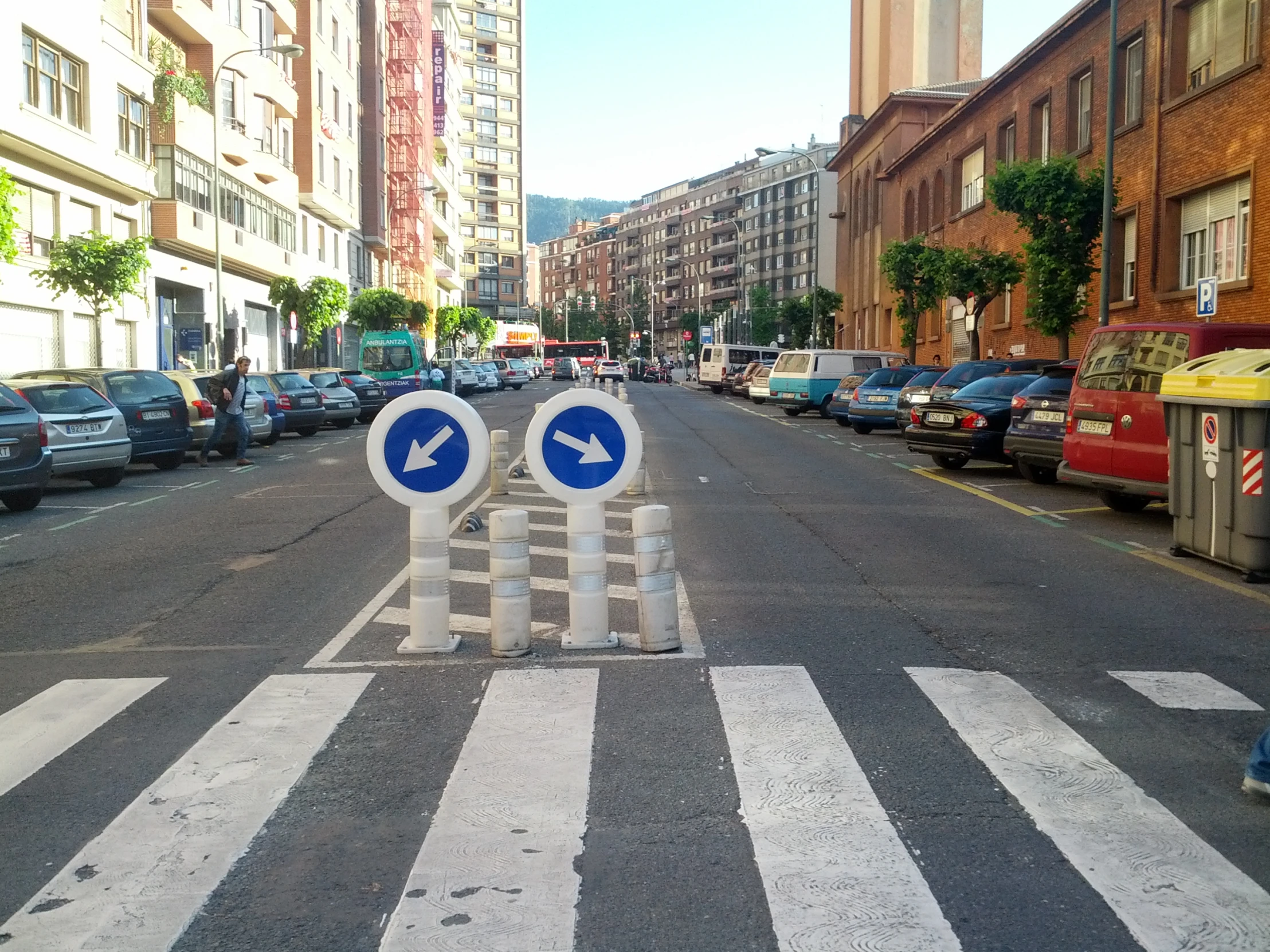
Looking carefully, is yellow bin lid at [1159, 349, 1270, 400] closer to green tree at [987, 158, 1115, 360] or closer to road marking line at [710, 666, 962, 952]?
road marking line at [710, 666, 962, 952]

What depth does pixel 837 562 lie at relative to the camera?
1024 cm

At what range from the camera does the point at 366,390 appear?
113 feet

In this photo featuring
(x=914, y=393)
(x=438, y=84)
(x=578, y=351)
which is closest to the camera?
(x=914, y=393)

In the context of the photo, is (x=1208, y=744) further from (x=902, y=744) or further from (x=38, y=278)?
(x=38, y=278)

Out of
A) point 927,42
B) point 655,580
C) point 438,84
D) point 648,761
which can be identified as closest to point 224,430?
point 655,580

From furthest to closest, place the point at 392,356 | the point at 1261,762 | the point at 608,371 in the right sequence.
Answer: the point at 608,371
the point at 392,356
the point at 1261,762

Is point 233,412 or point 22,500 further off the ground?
point 233,412

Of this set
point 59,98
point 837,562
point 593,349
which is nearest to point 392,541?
point 837,562

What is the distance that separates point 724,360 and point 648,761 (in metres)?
64.4

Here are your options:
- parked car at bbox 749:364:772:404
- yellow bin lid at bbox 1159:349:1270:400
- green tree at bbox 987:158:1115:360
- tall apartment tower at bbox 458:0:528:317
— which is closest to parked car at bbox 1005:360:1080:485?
yellow bin lid at bbox 1159:349:1270:400

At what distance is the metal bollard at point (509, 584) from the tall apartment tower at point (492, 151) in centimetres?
13743

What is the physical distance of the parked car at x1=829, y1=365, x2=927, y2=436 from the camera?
93.5ft

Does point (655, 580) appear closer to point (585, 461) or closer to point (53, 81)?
point (585, 461)

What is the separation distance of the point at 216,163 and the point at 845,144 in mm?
38936
